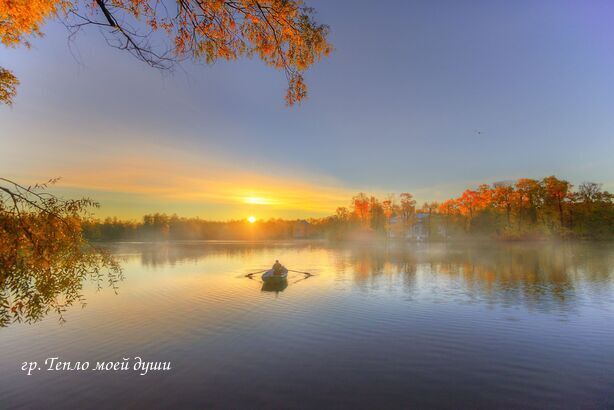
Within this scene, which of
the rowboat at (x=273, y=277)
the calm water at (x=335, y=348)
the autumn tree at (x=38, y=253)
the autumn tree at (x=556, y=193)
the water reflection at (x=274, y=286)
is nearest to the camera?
the autumn tree at (x=38, y=253)

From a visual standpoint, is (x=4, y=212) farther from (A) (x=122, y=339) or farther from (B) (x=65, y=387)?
(A) (x=122, y=339)

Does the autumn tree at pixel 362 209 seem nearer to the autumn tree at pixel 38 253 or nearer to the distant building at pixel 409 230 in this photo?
the distant building at pixel 409 230

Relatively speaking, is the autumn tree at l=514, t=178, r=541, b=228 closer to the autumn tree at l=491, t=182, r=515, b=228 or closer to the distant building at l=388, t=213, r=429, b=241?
the autumn tree at l=491, t=182, r=515, b=228

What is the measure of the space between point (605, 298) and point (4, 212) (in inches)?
1239

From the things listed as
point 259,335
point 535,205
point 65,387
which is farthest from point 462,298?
point 535,205

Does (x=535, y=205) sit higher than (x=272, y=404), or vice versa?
(x=535, y=205)

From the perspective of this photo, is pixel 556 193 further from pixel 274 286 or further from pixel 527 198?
pixel 274 286

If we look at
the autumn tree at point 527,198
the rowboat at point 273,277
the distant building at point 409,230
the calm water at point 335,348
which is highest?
the autumn tree at point 527,198

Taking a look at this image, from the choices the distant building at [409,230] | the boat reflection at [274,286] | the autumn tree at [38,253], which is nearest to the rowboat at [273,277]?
the boat reflection at [274,286]

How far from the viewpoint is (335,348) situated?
49.0 ft

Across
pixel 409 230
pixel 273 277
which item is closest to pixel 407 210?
pixel 409 230

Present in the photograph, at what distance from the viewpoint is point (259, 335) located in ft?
55.8

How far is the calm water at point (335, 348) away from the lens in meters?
10.8

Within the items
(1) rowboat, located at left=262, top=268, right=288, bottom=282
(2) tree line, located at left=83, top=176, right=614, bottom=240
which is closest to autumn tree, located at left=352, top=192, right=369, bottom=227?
(2) tree line, located at left=83, top=176, right=614, bottom=240
